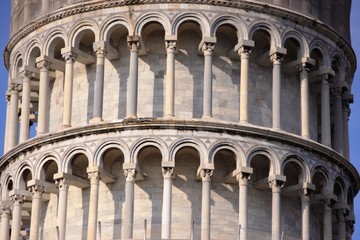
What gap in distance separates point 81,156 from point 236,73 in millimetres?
5227

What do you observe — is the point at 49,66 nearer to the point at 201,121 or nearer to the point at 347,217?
the point at 201,121

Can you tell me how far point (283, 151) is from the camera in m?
51.1

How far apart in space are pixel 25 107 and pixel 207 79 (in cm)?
561

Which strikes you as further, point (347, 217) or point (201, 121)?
point (347, 217)

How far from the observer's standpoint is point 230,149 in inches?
1986

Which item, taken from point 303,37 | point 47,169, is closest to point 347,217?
point 303,37

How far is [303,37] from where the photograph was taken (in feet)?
174

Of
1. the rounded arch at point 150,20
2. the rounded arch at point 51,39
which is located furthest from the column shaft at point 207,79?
the rounded arch at point 51,39

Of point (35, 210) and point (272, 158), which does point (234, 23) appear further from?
point (35, 210)

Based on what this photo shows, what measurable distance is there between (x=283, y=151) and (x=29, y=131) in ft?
25.6

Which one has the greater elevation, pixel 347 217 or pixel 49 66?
pixel 49 66

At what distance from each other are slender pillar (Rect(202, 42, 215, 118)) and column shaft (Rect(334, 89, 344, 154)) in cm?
497

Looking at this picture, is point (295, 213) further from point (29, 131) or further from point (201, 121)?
point (29, 131)

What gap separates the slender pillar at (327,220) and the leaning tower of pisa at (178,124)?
0.09ft
